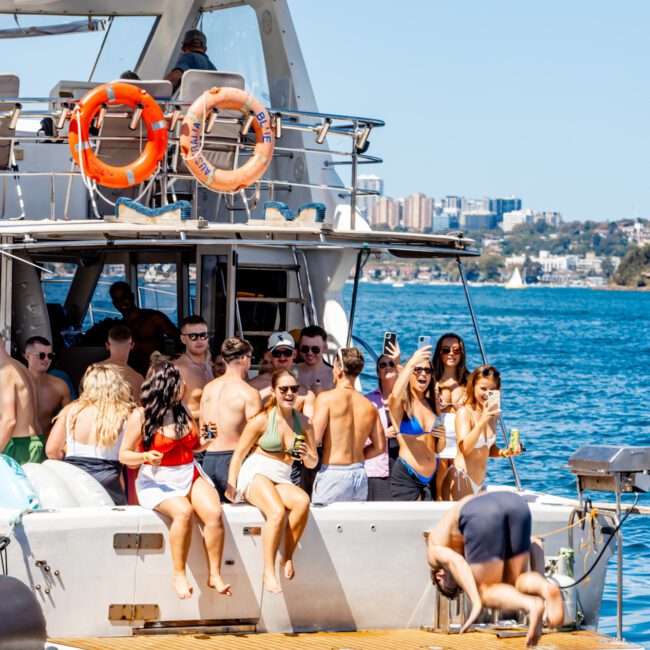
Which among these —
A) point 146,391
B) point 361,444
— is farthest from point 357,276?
point 146,391

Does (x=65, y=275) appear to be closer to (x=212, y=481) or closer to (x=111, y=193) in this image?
(x=111, y=193)

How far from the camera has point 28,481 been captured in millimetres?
7629

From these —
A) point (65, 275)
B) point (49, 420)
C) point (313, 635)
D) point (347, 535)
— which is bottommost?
point (313, 635)

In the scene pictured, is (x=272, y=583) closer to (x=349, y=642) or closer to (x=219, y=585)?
(x=219, y=585)

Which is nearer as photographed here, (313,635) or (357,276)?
(313,635)

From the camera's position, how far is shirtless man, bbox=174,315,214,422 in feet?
28.6

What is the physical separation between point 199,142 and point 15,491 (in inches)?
125


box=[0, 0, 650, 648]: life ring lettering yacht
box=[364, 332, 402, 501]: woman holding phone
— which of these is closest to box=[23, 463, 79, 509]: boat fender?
box=[0, 0, 650, 648]: life ring lettering yacht

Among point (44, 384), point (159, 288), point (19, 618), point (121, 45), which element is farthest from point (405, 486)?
point (121, 45)

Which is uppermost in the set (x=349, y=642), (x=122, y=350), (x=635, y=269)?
(x=635, y=269)

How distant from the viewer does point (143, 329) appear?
11.2 m

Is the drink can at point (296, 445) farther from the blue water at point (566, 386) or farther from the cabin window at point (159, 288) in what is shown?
the blue water at point (566, 386)

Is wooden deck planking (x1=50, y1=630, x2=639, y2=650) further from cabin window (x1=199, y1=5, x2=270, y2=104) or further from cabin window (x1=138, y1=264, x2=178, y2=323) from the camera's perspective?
cabin window (x1=199, y1=5, x2=270, y2=104)

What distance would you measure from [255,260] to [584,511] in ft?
11.7
